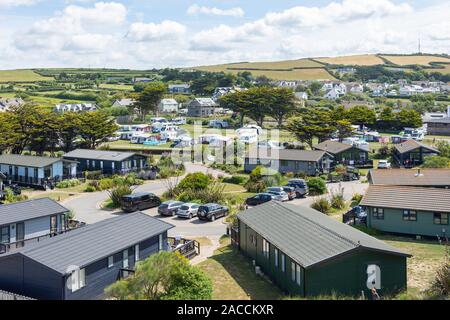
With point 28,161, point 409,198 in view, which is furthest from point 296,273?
point 28,161

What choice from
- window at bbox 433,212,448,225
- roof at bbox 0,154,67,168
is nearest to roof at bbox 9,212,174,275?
window at bbox 433,212,448,225

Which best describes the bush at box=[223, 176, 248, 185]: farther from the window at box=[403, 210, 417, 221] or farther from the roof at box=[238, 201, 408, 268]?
the roof at box=[238, 201, 408, 268]

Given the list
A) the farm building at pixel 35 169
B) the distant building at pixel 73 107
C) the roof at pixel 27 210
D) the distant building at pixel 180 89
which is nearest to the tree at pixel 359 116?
the farm building at pixel 35 169

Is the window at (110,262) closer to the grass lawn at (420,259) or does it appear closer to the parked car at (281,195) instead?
the grass lawn at (420,259)

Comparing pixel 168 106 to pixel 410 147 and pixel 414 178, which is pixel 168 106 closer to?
pixel 410 147
